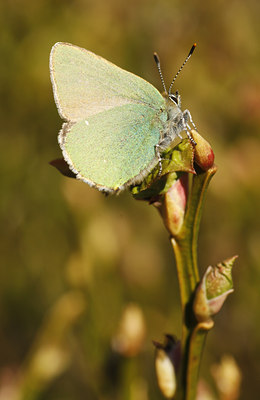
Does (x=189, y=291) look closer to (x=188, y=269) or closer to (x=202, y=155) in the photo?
(x=188, y=269)

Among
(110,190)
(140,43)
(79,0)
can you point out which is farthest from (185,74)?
(110,190)

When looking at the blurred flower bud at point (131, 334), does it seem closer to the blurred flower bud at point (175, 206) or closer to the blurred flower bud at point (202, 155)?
the blurred flower bud at point (175, 206)

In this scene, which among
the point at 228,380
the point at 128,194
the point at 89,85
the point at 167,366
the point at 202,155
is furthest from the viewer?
the point at 128,194

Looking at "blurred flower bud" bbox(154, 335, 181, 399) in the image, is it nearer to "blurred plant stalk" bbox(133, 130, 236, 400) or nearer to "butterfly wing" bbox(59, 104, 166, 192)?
"blurred plant stalk" bbox(133, 130, 236, 400)

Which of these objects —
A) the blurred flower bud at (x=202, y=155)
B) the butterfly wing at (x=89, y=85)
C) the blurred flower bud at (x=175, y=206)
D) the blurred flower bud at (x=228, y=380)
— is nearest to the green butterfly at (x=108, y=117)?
the butterfly wing at (x=89, y=85)

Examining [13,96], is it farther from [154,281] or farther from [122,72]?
[122,72]

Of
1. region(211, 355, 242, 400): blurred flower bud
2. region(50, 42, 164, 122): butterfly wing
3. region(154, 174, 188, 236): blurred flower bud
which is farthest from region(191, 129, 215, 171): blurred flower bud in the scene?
region(50, 42, 164, 122): butterfly wing

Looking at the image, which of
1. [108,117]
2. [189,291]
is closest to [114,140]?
[108,117]
